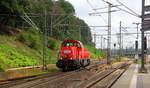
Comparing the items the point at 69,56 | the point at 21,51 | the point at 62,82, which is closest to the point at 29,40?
the point at 21,51

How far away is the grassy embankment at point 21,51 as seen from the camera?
3469 cm

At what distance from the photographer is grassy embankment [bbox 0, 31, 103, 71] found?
3469 cm

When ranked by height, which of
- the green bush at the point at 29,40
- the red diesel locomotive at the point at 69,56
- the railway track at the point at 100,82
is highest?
the green bush at the point at 29,40

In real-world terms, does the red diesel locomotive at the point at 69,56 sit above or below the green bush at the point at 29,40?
below

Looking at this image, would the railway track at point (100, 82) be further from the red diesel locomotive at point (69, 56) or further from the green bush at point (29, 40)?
the green bush at point (29, 40)

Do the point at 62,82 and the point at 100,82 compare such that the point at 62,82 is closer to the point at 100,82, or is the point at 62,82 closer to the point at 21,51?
the point at 100,82

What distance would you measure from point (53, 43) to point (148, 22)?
36728mm

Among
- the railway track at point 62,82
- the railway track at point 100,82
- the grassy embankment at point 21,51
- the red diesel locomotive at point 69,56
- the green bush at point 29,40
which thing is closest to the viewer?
the railway track at point 62,82

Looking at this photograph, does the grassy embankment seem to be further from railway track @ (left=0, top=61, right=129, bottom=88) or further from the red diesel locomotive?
railway track @ (left=0, top=61, right=129, bottom=88)

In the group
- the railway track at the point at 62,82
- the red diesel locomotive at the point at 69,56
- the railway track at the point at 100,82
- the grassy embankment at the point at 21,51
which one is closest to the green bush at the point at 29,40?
the grassy embankment at the point at 21,51

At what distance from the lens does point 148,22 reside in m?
24.5

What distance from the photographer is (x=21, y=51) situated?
143ft

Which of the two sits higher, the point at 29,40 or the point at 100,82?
the point at 29,40

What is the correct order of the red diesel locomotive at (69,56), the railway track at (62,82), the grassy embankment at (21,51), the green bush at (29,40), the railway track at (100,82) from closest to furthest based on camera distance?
1. the railway track at (62,82)
2. the railway track at (100,82)
3. the red diesel locomotive at (69,56)
4. the grassy embankment at (21,51)
5. the green bush at (29,40)
